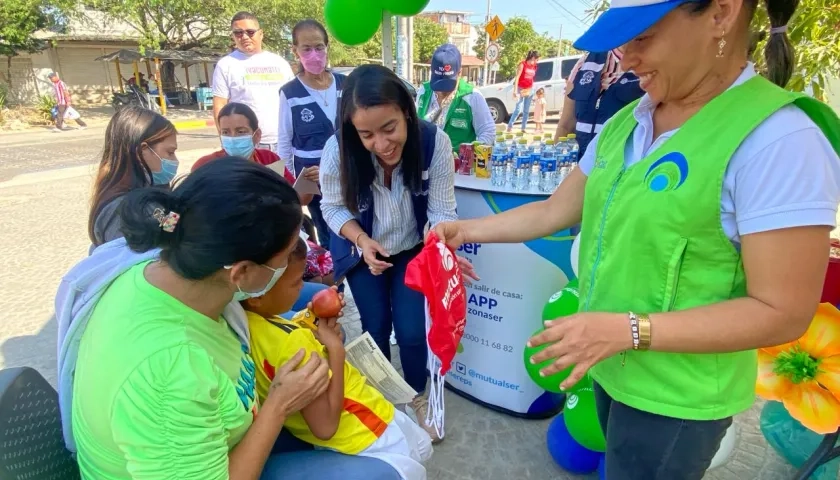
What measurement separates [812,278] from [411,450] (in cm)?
111

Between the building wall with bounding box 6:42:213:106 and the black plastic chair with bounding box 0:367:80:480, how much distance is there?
70.4 ft

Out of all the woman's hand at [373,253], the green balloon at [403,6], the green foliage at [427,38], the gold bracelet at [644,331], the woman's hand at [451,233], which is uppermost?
the green foliage at [427,38]

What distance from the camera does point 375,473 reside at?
1362 mm

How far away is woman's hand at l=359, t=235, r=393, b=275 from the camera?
1.98 metres

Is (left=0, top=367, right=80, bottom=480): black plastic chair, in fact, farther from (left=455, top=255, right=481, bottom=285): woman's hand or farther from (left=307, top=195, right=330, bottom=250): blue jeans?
(left=307, top=195, right=330, bottom=250): blue jeans

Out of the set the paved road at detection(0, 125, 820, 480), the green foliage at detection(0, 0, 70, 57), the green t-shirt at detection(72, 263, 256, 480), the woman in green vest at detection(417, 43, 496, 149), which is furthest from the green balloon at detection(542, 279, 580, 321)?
the green foliage at detection(0, 0, 70, 57)

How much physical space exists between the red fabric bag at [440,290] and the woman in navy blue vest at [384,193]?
393mm

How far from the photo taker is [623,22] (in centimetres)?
85

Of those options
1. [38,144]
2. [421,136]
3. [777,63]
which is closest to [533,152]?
[421,136]

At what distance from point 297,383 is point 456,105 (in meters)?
2.84

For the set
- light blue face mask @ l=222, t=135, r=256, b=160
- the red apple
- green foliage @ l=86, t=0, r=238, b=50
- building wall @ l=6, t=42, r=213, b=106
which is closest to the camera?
the red apple

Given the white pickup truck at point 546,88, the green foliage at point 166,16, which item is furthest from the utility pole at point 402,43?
the green foliage at point 166,16

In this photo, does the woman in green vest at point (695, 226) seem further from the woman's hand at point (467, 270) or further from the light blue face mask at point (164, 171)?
the light blue face mask at point (164, 171)

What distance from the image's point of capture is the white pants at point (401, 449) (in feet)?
4.65
